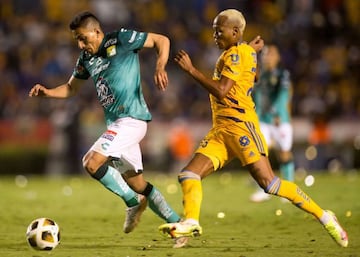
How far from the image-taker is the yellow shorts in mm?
9680

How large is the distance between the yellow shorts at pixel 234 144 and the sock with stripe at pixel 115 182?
97cm

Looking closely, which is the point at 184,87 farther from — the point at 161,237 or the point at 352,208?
the point at 161,237

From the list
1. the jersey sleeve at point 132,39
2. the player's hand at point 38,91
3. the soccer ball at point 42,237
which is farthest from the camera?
the player's hand at point 38,91

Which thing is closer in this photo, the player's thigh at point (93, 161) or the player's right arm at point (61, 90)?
the player's thigh at point (93, 161)

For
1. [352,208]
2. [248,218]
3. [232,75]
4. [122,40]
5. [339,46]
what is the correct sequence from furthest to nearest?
[339,46] → [352,208] → [248,218] → [122,40] → [232,75]

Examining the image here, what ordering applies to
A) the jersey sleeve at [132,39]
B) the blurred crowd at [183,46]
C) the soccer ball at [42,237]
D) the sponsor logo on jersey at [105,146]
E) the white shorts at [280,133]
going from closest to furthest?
the soccer ball at [42,237] → the sponsor logo on jersey at [105,146] → the jersey sleeve at [132,39] → the white shorts at [280,133] → the blurred crowd at [183,46]

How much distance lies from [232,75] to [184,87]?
629 inches

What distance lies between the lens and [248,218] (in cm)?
1298

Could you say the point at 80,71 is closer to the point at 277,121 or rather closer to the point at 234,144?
the point at 234,144

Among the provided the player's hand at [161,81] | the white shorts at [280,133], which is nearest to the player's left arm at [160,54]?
the player's hand at [161,81]

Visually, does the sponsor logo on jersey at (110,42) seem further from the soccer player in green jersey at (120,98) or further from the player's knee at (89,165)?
the player's knee at (89,165)

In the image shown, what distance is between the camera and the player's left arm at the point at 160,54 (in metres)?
9.30

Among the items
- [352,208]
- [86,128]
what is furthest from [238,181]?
A: [352,208]

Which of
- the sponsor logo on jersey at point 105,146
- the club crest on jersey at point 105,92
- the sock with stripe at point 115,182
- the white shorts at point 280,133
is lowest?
the sock with stripe at point 115,182
